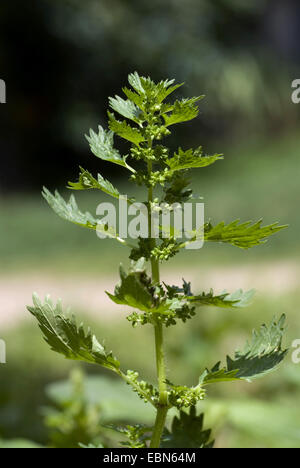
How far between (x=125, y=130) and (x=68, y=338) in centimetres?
18

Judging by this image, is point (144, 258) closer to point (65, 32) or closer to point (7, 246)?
point (7, 246)

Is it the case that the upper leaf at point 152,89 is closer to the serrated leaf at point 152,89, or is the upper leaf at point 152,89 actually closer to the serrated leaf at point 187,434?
the serrated leaf at point 152,89

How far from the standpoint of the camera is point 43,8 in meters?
8.11

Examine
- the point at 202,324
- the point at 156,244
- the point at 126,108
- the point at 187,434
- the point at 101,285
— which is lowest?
the point at 187,434

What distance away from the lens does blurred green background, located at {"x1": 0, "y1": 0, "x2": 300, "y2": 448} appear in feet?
5.87

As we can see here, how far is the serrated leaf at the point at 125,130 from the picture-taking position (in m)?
0.57

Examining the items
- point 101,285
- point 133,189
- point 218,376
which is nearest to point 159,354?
point 218,376

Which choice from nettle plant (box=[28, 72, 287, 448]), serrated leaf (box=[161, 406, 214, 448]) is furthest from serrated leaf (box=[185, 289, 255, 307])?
serrated leaf (box=[161, 406, 214, 448])

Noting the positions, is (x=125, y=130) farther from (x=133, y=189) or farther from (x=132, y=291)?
(x=133, y=189)

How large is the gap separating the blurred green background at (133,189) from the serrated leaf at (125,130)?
6cm

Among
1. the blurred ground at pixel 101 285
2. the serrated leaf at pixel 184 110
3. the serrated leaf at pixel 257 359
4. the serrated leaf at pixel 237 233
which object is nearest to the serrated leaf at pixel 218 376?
the serrated leaf at pixel 257 359

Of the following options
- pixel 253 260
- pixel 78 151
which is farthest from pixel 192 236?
pixel 78 151

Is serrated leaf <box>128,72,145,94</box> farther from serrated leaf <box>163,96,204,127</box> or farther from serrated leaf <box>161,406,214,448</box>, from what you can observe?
serrated leaf <box>161,406,214,448</box>

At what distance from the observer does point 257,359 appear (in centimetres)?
61
